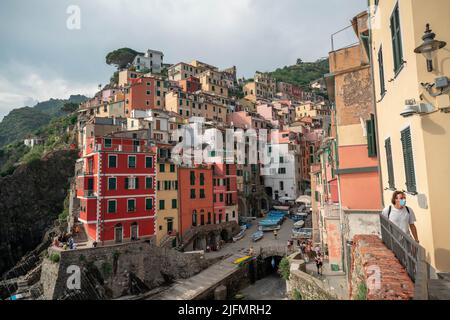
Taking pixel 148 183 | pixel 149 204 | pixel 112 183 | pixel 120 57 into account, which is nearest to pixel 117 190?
pixel 112 183

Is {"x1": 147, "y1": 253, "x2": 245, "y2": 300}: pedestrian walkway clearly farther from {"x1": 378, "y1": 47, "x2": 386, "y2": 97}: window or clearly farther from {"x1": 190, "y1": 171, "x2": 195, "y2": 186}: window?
{"x1": 378, "y1": 47, "x2": 386, "y2": 97}: window

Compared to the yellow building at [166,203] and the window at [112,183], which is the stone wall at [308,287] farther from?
the window at [112,183]

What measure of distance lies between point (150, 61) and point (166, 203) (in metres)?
84.9

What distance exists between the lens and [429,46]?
5.27 metres

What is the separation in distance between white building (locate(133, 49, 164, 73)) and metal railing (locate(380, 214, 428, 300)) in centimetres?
10294

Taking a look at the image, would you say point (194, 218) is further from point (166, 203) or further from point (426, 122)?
point (426, 122)

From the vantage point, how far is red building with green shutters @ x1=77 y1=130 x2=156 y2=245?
1148 inches

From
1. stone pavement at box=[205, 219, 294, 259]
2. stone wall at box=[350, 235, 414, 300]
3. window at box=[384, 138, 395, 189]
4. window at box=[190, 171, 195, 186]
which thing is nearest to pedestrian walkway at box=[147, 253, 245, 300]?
stone pavement at box=[205, 219, 294, 259]

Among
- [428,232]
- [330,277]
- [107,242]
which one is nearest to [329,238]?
[330,277]

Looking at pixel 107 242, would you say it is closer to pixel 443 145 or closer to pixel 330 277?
pixel 330 277

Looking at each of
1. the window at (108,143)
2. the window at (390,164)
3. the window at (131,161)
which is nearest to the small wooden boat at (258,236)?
the window at (131,161)

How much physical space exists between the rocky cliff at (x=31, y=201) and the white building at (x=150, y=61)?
175ft

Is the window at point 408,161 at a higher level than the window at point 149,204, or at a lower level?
higher

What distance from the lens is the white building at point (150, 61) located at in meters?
99.8
